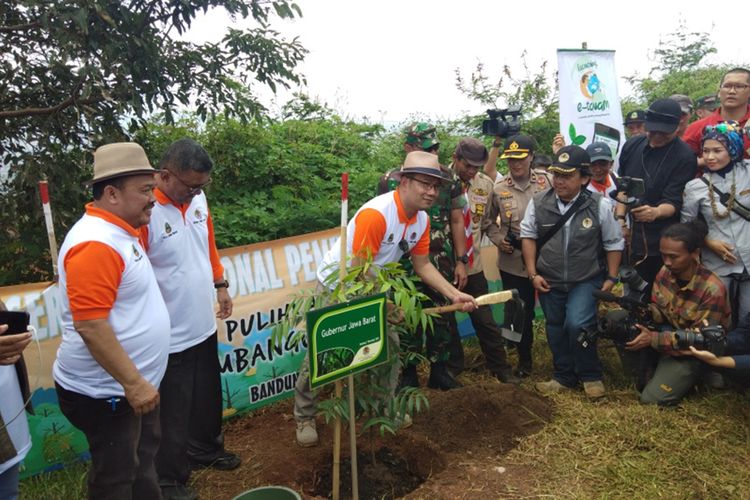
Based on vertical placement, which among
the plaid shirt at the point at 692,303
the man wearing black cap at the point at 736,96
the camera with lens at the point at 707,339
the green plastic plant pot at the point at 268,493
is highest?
the man wearing black cap at the point at 736,96

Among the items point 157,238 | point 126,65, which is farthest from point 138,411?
point 126,65

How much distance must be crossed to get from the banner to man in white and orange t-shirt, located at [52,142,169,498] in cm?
121

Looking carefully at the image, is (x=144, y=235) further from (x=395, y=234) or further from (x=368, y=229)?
(x=395, y=234)

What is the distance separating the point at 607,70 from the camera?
22.4 feet

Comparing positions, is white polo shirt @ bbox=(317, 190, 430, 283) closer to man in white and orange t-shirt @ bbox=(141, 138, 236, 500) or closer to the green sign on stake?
the green sign on stake

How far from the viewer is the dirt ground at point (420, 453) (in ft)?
10.8

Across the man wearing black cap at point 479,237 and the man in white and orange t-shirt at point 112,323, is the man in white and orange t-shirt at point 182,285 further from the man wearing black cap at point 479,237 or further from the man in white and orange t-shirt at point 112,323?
the man wearing black cap at point 479,237

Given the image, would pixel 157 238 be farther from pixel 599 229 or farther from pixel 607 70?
pixel 607 70

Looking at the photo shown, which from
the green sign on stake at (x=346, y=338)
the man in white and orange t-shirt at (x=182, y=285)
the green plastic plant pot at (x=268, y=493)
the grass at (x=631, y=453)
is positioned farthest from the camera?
the grass at (x=631, y=453)

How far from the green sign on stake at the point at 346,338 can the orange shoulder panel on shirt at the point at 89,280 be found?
0.79m

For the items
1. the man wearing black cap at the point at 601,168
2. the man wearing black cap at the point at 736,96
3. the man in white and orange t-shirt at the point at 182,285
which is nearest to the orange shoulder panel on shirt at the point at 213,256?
the man in white and orange t-shirt at the point at 182,285

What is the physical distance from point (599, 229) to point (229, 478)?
3136mm

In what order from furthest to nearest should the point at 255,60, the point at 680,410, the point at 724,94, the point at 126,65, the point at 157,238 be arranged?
the point at 724,94
the point at 255,60
the point at 680,410
the point at 126,65
the point at 157,238

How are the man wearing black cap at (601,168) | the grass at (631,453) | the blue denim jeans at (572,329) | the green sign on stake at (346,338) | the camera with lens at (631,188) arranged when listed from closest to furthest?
the green sign on stake at (346,338) → the grass at (631,453) → the camera with lens at (631,188) → the blue denim jeans at (572,329) → the man wearing black cap at (601,168)
